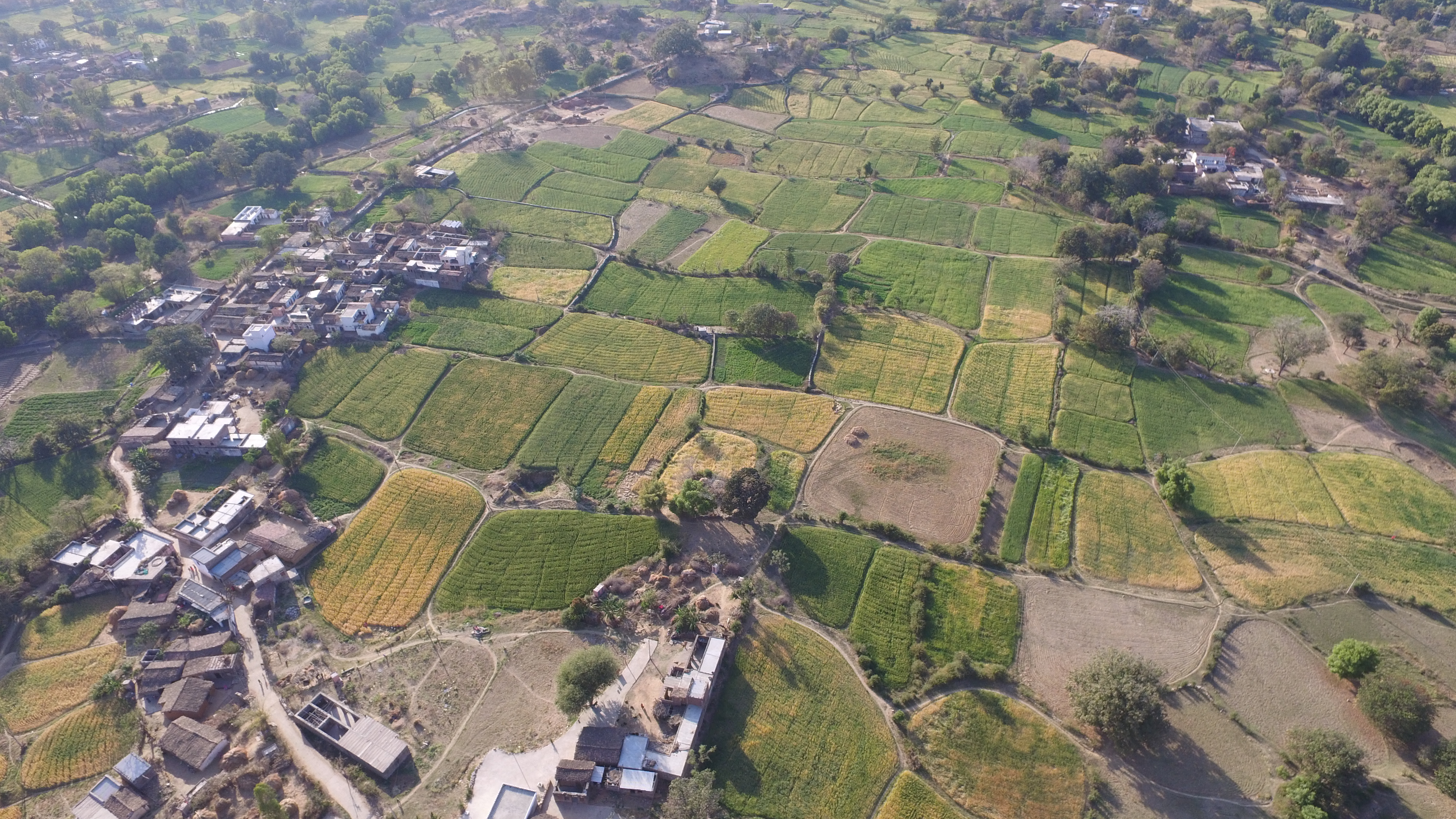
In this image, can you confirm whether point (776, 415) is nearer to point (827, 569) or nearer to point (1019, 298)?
point (827, 569)

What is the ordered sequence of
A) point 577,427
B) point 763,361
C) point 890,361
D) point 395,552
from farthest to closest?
point 763,361 → point 890,361 → point 577,427 → point 395,552

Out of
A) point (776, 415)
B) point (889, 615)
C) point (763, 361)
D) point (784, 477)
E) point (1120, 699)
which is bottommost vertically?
point (889, 615)

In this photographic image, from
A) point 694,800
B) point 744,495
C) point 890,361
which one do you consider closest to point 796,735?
point 694,800

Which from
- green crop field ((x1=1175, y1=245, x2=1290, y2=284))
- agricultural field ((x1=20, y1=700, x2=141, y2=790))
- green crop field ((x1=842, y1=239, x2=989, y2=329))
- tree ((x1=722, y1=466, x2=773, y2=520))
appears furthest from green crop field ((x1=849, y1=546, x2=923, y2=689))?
green crop field ((x1=1175, y1=245, x2=1290, y2=284))

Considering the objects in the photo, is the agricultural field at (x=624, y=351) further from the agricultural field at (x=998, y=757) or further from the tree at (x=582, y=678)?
the agricultural field at (x=998, y=757)

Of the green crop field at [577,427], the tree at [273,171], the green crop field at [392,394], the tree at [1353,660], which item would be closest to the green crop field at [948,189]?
the green crop field at [577,427]

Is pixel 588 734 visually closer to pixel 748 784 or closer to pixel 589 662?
pixel 589 662
